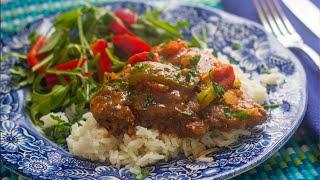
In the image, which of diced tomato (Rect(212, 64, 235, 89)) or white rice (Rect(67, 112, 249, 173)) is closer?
white rice (Rect(67, 112, 249, 173))

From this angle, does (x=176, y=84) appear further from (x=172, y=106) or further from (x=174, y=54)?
(x=174, y=54)

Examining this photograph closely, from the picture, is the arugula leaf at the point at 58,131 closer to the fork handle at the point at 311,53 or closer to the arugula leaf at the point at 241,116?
the arugula leaf at the point at 241,116

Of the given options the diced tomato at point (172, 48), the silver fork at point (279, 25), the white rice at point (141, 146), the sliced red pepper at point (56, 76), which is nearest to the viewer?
the white rice at point (141, 146)

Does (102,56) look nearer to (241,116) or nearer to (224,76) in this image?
(224,76)

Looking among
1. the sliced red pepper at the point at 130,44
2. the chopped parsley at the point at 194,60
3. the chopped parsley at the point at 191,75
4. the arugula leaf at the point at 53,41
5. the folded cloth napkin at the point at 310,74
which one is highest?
the chopped parsley at the point at 194,60

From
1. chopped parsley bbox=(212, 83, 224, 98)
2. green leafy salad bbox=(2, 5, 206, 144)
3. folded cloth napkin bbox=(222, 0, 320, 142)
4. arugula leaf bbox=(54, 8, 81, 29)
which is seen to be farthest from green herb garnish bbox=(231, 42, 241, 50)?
arugula leaf bbox=(54, 8, 81, 29)

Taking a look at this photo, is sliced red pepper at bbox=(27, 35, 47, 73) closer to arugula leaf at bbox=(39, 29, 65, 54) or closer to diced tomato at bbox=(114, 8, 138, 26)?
arugula leaf at bbox=(39, 29, 65, 54)

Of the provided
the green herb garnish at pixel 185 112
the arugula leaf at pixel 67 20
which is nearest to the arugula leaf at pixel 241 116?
the green herb garnish at pixel 185 112
